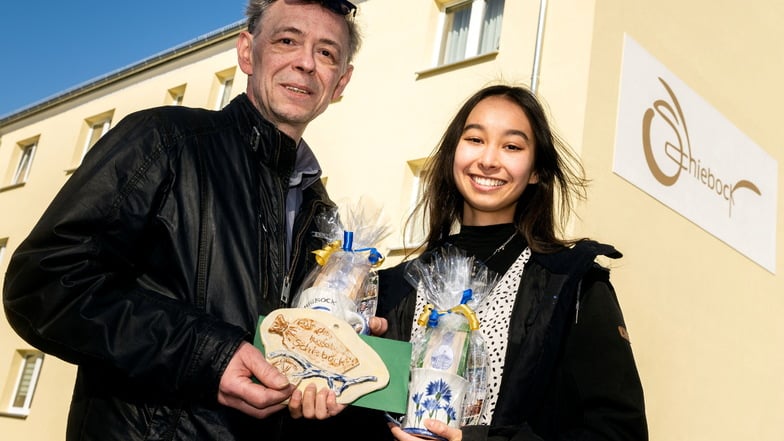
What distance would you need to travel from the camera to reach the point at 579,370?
240cm

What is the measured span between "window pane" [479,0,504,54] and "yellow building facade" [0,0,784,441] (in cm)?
2

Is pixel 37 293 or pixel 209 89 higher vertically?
pixel 209 89

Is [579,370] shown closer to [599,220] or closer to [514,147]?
[514,147]

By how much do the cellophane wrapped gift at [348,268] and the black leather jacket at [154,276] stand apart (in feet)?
0.39

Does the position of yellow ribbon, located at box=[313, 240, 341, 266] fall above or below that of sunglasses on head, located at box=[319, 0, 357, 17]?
below

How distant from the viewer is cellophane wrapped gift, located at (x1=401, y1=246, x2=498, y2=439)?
2.23 metres

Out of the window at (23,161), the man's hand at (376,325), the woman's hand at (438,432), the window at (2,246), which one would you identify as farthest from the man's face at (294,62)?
the window at (23,161)

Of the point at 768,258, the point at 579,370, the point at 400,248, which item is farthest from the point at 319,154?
the point at 579,370

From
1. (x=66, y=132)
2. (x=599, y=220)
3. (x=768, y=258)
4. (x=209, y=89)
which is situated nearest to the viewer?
(x=599, y=220)

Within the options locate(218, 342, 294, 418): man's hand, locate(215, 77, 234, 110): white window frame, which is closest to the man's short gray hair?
locate(218, 342, 294, 418): man's hand

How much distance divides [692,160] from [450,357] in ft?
30.5

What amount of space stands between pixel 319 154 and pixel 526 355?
9.71m

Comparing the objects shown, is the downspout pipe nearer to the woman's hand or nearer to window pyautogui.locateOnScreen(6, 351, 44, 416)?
the woman's hand

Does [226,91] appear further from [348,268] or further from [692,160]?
[348,268]
